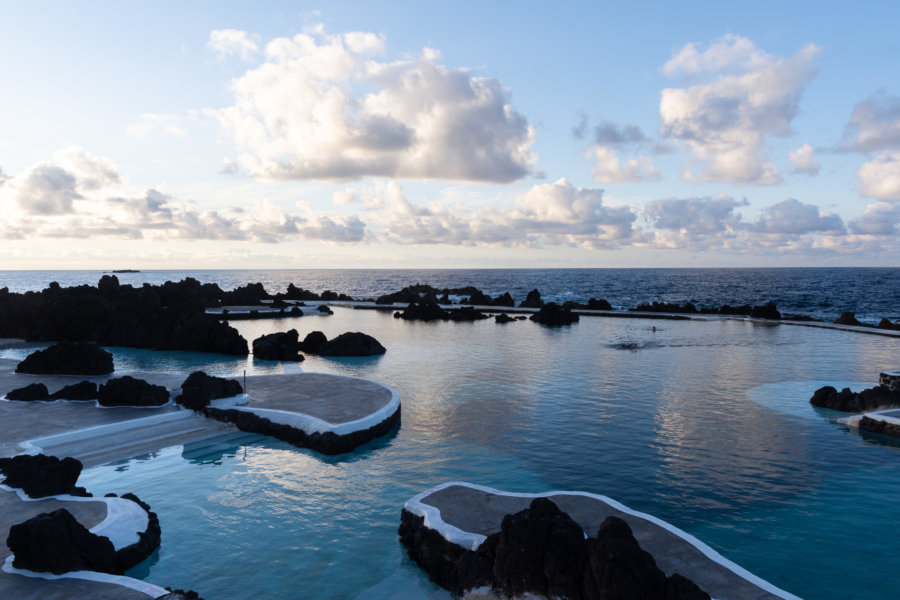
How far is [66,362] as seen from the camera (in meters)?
33.2

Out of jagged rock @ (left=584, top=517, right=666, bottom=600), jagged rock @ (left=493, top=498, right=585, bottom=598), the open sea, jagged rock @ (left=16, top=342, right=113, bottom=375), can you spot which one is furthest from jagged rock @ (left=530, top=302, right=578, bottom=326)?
jagged rock @ (left=584, top=517, right=666, bottom=600)

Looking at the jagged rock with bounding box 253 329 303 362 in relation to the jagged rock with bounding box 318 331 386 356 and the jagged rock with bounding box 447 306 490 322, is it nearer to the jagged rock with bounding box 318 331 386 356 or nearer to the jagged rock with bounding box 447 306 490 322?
the jagged rock with bounding box 318 331 386 356

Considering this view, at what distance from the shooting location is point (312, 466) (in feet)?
64.7

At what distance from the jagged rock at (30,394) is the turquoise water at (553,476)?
978 centimetres

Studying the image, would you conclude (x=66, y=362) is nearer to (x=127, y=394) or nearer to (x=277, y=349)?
(x=127, y=394)

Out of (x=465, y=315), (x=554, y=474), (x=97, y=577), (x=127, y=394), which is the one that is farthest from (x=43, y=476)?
(x=465, y=315)

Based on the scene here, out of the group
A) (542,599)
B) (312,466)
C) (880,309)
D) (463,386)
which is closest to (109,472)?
(312,466)

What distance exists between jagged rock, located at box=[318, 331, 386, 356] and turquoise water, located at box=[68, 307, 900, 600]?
740cm

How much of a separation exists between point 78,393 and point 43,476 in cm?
1239

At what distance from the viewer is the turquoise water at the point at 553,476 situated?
13.1m

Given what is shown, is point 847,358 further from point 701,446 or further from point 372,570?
point 372,570

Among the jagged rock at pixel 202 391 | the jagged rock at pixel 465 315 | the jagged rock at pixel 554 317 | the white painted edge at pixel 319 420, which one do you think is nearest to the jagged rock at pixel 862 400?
the white painted edge at pixel 319 420

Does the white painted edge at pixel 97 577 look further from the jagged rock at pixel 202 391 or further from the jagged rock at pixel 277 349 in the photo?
the jagged rock at pixel 277 349

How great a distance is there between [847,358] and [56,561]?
49590mm
